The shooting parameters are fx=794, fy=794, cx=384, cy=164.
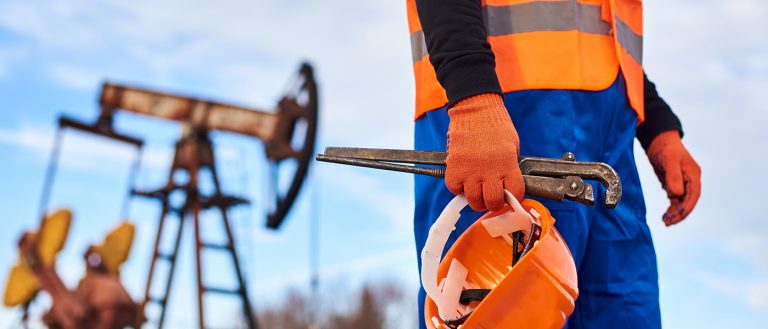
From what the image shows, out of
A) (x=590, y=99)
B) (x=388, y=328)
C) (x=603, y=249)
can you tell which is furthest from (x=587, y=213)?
(x=388, y=328)

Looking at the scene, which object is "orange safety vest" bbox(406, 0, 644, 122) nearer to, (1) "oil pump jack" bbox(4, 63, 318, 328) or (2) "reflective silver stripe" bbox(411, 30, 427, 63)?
(2) "reflective silver stripe" bbox(411, 30, 427, 63)

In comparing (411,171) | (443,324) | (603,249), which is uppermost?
(411,171)

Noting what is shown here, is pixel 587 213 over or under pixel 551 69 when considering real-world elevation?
under

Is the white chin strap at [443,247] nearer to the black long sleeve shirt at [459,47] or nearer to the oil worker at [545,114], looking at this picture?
the oil worker at [545,114]

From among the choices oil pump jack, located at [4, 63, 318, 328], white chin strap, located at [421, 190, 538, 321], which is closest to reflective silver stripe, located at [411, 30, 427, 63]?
white chin strap, located at [421, 190, 538, 321]

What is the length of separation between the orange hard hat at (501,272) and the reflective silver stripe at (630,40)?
64 cm

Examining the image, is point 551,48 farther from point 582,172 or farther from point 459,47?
point 582,172

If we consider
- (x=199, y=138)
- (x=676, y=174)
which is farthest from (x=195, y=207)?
(x=676, y=174)

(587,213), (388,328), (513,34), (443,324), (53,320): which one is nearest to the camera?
(443,324)

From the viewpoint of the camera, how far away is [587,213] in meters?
1.76

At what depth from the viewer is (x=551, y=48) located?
1856mm

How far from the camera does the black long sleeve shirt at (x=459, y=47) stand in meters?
1.68

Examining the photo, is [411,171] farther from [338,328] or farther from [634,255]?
[338,328]

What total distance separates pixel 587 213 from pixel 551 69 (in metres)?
0.34
